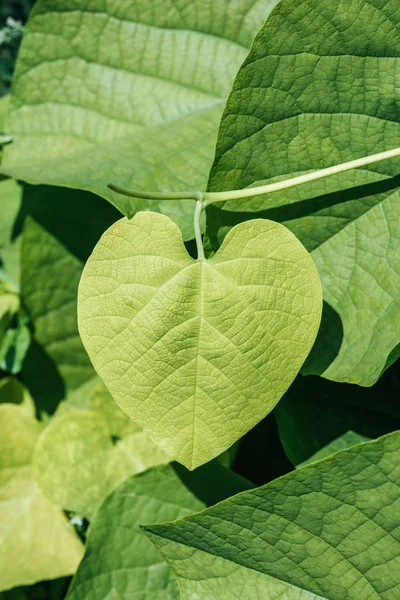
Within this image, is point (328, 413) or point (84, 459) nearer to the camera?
point (328, 413)

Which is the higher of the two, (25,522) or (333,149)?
(333,149)

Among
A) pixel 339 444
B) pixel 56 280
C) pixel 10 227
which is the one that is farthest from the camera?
pixel 10 227

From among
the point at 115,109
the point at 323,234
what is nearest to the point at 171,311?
the point at 323,234

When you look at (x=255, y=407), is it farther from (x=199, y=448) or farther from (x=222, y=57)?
(x=222, y=57)

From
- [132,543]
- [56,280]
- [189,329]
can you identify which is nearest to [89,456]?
[132,543]

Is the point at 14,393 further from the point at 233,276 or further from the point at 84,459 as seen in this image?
the point at 233,276
